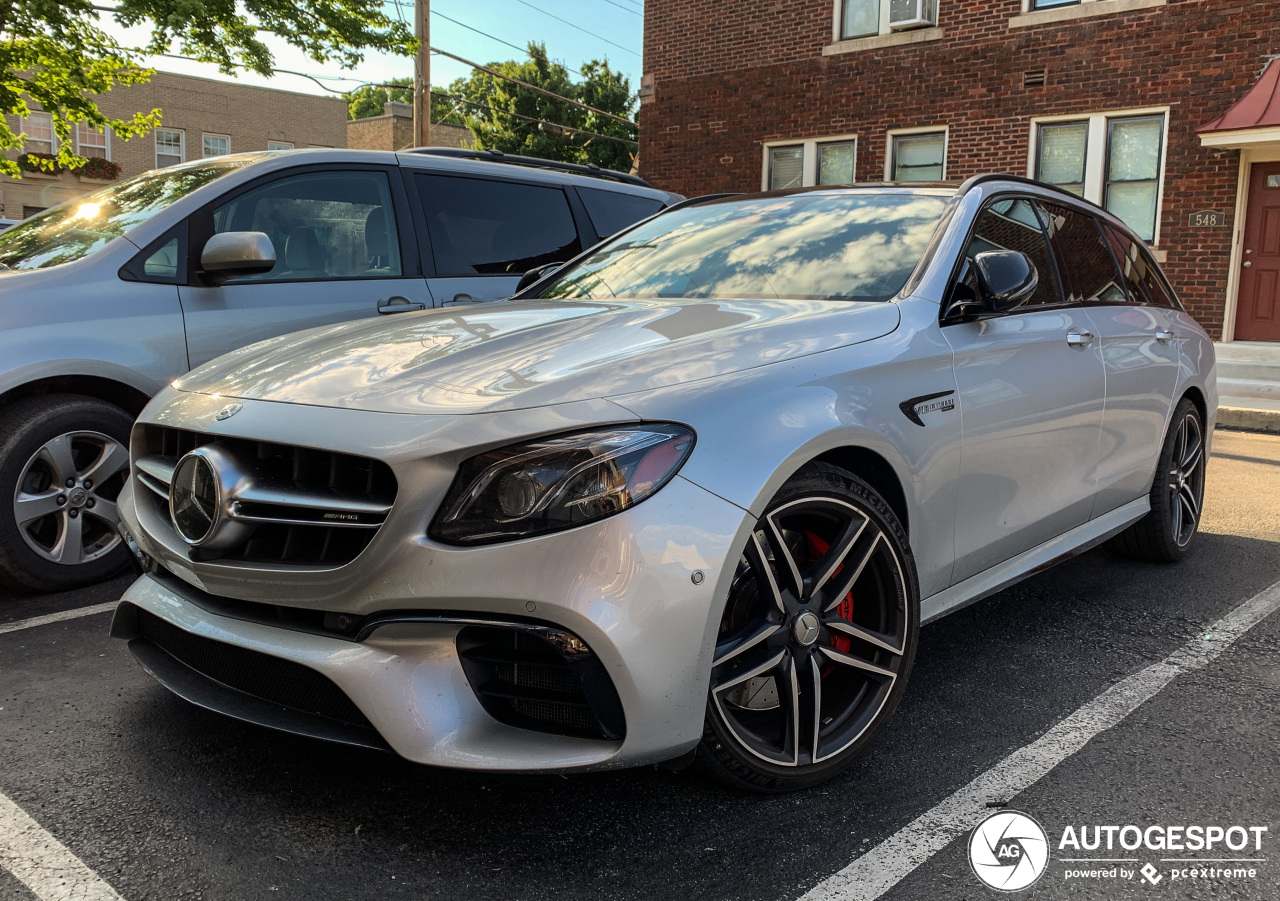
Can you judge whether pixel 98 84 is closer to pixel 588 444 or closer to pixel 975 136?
pixel 975 136

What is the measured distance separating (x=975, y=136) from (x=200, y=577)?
48.9 feet

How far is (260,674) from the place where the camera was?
226 centimetres

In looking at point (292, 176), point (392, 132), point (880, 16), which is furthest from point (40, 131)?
point (292, 176)

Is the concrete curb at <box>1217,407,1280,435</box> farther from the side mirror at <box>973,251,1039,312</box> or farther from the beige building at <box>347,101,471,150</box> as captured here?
the beige building at <box>347,101,471,150</box>

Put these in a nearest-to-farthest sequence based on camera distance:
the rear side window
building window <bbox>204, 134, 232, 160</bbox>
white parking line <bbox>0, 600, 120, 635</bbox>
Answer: white parking line <bbox>0, 600, 120, 635</bbox> → the rear side window → building window <bbox>204, 134, 232, 160</bbox>

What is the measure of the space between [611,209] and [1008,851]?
4563 millimetres

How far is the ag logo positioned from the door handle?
3425 millimetres

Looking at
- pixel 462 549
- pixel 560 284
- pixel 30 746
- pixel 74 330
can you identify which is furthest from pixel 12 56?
pixel 462 549

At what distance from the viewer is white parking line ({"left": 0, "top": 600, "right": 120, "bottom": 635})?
3.65 metres

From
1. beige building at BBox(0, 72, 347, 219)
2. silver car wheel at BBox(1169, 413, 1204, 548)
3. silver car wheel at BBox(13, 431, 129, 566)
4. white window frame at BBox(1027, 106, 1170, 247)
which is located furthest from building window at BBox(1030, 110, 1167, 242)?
beige building at BBox(0, 72, 347, 219)

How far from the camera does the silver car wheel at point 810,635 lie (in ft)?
7.73

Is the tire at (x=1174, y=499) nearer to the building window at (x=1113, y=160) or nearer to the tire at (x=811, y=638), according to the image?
the tire at (x=811, y=638)

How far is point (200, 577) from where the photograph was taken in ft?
7.77

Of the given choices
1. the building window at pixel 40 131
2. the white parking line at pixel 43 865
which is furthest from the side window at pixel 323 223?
the building window at pixel 40 131
